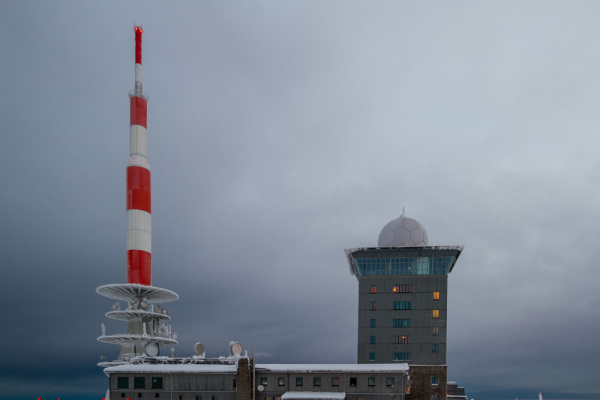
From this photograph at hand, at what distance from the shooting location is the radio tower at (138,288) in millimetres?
76188

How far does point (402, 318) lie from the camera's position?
83.0 metres

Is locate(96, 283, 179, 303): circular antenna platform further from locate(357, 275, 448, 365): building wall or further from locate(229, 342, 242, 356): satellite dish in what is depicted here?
locate(357, 275, 448, 365): building wall

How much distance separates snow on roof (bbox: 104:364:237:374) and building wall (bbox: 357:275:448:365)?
35.3m

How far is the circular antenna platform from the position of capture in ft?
248

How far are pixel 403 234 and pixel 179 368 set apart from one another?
4825 cm

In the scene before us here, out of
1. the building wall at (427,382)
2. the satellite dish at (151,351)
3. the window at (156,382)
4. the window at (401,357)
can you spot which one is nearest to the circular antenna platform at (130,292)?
the satellite dish at (151,351)

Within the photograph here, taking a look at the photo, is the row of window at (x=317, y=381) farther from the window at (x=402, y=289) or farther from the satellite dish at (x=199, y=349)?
the window at (x=402, y=289)

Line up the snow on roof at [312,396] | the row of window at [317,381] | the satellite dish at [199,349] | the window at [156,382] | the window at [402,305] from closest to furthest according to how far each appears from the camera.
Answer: the snow on roof at [312,396] → the row of window at [317,381] → the window at [156,382] → the satellite dish at [199,349] → the window at [402,305]

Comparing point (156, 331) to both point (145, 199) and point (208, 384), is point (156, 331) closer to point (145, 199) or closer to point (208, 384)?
point (145, 199)

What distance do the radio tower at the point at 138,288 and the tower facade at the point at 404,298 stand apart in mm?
34582

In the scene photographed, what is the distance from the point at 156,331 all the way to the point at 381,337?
39.5 metres

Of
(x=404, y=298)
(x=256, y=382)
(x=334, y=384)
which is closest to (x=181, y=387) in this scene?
(x=256, y=382)

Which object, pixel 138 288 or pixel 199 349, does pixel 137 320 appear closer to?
pixel 138 288

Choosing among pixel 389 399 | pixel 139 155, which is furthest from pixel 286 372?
pixel 139 155
